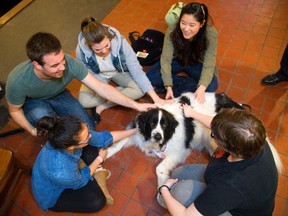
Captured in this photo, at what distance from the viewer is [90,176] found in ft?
6.29

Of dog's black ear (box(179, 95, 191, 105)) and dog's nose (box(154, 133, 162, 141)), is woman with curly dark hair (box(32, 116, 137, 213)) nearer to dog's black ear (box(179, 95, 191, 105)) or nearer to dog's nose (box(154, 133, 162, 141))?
dog's nose (box(154, 133, 162, 141))

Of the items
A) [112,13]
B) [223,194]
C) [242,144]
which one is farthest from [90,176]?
[112,13]

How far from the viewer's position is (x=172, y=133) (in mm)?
2076

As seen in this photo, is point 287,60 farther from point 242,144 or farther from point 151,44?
point 242,144

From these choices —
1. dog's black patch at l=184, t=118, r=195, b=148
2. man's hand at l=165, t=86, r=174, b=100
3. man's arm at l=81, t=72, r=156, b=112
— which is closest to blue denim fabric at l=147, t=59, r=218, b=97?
man's hand at l=165, t=86, r=174, b=100

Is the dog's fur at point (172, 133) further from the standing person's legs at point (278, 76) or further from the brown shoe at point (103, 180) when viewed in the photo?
the standing person's legs at point (278, 76)

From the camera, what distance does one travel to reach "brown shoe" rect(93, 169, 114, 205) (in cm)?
201

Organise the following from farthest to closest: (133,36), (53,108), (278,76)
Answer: (133,36) → (278,76) → (53,108)

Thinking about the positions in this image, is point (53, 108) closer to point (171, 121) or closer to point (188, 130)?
point (171, 121)

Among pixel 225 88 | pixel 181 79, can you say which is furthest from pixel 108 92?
pixel 225 88

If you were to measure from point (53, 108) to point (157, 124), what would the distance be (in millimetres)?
1048

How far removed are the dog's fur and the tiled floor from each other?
0.35 ft

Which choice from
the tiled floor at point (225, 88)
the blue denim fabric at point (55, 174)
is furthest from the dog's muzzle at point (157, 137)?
the blue denim fabric at point (55, 174)

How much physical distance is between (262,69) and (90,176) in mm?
2383
